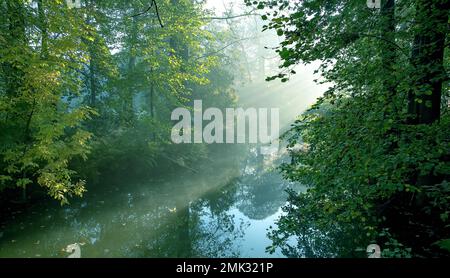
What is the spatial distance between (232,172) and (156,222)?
9.04 meters

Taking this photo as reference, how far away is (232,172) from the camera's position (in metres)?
18.4

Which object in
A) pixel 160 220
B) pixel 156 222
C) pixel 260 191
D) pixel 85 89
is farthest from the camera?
pixel 85 89

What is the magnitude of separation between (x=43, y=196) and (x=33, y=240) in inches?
119

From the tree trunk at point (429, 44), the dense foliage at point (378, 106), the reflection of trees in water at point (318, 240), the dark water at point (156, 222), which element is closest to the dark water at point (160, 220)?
the dark water at point (156, 222)

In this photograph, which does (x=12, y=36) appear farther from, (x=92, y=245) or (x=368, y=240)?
(x=368, y=240)

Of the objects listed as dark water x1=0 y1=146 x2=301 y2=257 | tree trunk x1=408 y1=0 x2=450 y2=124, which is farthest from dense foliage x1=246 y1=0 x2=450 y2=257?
dark water x1=0 y1=146 x2=301 y2=257

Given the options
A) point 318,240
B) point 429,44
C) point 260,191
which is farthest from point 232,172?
point 429,44

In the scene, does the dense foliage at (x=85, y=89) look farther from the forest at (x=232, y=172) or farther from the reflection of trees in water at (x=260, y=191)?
the reflection of trees in water at (x=260, y=191)

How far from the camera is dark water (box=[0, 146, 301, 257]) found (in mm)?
7688

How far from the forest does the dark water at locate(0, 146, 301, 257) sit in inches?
2.6

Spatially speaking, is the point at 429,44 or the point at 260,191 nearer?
the point at 429,44

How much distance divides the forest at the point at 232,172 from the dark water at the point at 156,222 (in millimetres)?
67

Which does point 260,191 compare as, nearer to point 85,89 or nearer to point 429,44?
A: point 85,89

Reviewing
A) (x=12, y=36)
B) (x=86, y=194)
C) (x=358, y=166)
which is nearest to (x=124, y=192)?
(x=86, y=194)
